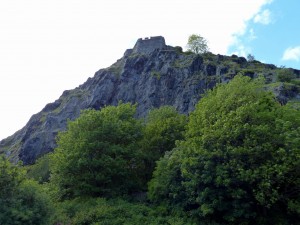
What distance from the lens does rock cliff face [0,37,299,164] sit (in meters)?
91.1

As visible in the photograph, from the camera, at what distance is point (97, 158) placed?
1353 inches

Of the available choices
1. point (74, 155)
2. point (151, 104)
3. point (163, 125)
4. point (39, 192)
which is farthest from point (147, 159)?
point (151, 104)

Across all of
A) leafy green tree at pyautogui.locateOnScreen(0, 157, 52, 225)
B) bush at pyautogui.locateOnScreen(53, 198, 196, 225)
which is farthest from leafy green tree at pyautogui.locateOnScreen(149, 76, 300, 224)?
leafy green tree at pyautogui.locateOnScreen(0, 157, 52, 225)

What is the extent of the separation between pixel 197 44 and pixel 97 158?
88611mm

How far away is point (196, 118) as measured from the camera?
106 feet

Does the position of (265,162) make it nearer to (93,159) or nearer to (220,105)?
(220,105)

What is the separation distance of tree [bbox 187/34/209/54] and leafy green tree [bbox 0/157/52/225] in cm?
9889

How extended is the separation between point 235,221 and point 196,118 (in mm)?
10117

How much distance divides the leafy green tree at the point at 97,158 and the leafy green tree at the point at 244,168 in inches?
270

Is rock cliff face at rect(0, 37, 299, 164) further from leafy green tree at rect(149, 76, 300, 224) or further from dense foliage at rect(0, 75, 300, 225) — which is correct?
leafy green tree at rect(149, 76, 300, 224)

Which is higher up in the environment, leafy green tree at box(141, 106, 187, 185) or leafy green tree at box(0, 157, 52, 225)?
leafy green tree at box(0, 157, 52, 225)

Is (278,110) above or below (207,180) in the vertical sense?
above

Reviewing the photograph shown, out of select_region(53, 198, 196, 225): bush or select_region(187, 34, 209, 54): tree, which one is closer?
select_region(53, 198, 196, 225): bush

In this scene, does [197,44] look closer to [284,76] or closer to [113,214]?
[284,76]
